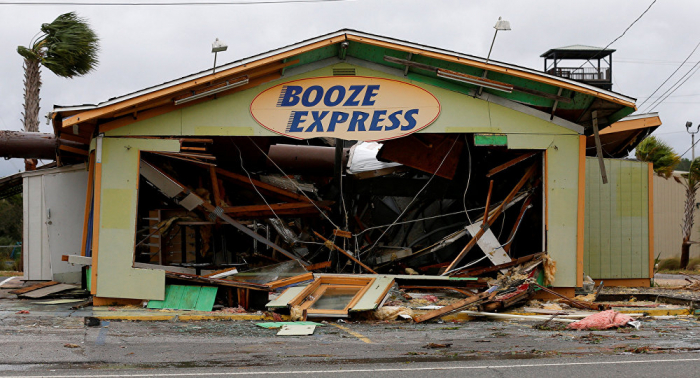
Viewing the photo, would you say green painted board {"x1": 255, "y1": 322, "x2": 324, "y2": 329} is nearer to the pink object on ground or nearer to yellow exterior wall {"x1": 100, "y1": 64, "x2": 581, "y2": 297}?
the pink object on ground

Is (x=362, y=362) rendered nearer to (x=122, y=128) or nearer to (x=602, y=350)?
(x=602, y=350)

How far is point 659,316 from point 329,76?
6.98 m

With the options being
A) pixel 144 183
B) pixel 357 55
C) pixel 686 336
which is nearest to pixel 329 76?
pixel 357 55

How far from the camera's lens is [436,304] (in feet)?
38.2

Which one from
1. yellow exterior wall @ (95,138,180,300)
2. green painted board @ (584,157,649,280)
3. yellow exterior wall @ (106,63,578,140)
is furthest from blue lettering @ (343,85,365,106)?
green painted board @ (584,157,649,280)

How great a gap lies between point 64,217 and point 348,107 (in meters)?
7.27

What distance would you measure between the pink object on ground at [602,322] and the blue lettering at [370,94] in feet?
17.6

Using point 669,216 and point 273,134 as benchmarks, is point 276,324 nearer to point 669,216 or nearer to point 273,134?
point 273,134

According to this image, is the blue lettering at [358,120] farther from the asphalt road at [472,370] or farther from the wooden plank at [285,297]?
the asphalt road at [472,370]

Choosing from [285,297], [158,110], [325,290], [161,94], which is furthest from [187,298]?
[161,94]

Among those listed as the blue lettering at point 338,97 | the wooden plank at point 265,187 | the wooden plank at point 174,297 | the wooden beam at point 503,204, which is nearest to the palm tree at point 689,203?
the wooden beam at point 503,204

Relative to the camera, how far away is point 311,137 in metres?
12.2

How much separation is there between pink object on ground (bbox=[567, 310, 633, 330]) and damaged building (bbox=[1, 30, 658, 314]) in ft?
5.96

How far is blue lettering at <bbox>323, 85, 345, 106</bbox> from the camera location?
12.4 meters
